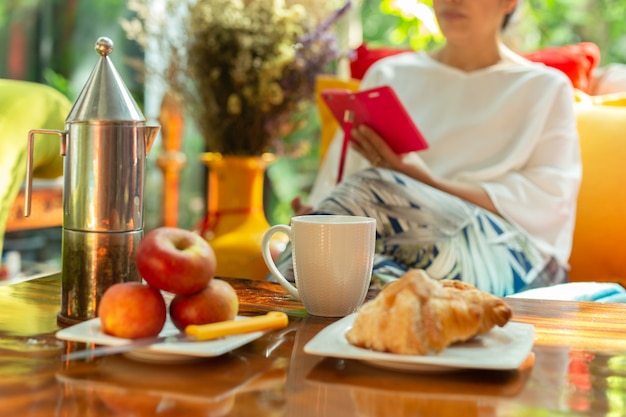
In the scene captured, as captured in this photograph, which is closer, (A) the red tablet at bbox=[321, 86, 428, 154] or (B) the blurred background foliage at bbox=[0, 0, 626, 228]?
(A) the red tablet at bbox=[321, 86, 428, 154]

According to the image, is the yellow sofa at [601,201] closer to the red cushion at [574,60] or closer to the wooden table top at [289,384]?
the red cushion at [574,60]

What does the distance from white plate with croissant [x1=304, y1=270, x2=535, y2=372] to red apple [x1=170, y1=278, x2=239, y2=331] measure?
0.11 metres

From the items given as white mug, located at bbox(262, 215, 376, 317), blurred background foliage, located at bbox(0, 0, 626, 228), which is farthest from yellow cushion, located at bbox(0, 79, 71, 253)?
blurred background foliage, located at bbox(0, 0, 626, 228)

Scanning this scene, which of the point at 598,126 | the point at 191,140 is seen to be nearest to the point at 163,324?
the point at 598,126

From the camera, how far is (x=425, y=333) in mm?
809

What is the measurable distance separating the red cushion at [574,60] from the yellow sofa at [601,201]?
8.5 inches

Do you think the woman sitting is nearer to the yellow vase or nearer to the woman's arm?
the woman's arm

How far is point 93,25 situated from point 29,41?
358 millimetres

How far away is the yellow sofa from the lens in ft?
6.92

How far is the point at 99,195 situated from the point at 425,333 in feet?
1.41

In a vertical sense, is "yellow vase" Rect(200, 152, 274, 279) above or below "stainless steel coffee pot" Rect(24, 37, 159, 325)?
below

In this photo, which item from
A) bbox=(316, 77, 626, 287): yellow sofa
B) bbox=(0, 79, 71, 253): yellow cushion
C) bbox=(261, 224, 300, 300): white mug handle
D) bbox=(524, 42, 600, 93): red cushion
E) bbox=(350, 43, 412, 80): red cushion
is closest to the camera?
bbox=(261, 224, 300, 300): white mug handle

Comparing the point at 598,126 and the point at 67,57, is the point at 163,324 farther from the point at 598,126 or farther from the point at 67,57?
the point at 67,57

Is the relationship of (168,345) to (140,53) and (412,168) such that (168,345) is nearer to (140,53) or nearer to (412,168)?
(412,168)
